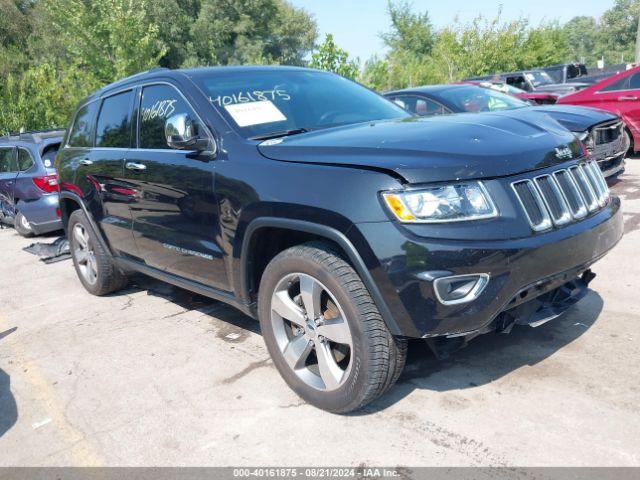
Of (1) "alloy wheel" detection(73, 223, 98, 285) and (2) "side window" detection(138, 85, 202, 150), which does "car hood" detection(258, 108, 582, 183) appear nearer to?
(2) "side window" detection(138, 85, 202, 150)

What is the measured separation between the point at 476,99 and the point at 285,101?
15.3ft

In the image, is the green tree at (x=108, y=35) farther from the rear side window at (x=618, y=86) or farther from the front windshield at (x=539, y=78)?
the rear side window at (x=618, y=86)

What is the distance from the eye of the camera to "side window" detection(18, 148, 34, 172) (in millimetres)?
8742

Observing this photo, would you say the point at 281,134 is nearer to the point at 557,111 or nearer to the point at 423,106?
the point at 423,106

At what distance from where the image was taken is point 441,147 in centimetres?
271

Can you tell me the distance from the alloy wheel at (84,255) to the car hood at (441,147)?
2.89 metres

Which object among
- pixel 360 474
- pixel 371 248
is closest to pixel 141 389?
pixel 360 474

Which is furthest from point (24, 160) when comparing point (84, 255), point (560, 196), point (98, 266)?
point (560, 196)

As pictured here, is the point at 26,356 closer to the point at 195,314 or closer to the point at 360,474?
the point at 195,314

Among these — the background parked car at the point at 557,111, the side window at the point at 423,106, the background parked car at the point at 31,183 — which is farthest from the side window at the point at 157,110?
the background parked car at the point at 31,183

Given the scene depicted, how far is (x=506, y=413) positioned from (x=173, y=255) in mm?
2301

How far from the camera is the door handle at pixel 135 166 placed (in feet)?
13.3

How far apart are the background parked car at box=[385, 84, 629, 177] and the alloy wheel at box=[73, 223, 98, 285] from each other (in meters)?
3.88

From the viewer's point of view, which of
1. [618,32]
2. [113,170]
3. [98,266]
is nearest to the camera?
[113,170]
